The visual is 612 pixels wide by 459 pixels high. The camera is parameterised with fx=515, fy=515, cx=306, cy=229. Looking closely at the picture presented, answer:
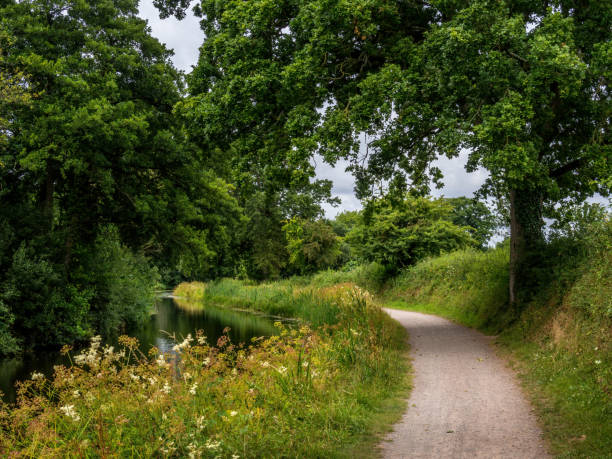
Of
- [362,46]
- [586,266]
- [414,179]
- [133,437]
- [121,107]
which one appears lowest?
[133,437]

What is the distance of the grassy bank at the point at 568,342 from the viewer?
662 cm

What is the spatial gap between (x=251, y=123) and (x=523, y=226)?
29.2 feet

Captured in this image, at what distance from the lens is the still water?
1502 cm

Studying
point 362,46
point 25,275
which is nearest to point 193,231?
point 25,275

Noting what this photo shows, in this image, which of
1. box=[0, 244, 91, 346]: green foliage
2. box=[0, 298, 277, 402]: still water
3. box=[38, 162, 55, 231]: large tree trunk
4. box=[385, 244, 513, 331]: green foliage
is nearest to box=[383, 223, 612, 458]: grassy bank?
box=[385, 244, 513, 331]: green foliage

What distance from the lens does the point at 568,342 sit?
32.8ft

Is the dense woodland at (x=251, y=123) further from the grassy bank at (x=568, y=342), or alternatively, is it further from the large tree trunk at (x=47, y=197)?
the grassy bank at (x=568, y=342)

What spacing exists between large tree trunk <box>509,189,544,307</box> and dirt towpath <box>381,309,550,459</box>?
4.14 metres

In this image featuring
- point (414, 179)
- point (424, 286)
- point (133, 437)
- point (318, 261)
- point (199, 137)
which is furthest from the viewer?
point (318, 261)

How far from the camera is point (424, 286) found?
27953mm

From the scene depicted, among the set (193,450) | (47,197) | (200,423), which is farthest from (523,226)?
(47,197)

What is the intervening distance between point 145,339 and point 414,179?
1304 centimetres

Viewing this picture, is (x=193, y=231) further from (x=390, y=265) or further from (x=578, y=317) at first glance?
(x=578, y=317)

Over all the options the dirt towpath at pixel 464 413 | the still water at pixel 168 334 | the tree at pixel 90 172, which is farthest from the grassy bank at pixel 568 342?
the tree at pixel 90 172
